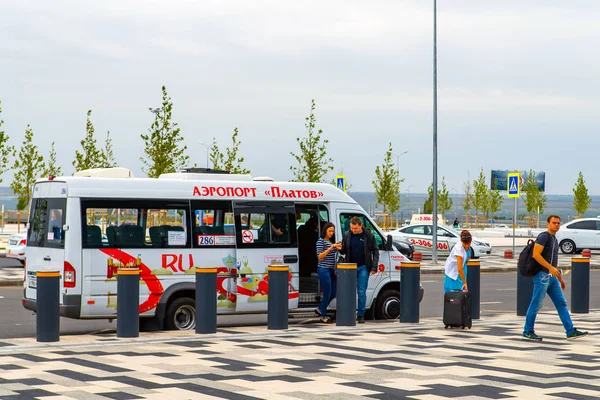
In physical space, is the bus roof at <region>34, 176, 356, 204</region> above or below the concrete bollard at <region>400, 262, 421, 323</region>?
above

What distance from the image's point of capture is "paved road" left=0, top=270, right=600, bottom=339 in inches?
602

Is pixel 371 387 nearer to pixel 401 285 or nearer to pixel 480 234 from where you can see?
pixel 401 285

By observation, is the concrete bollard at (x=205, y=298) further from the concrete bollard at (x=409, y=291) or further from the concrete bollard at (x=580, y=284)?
the concrete bollard at (x=580, y=284)

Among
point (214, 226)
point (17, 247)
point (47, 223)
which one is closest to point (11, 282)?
point (17, 247)

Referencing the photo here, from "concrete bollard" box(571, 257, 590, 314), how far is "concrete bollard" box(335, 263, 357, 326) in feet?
15.9

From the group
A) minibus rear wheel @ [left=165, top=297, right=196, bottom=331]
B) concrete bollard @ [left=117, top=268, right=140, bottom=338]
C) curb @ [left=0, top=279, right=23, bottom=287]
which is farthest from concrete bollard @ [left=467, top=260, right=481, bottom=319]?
curb @ [left=0, top=279, right=23, bottom=287]

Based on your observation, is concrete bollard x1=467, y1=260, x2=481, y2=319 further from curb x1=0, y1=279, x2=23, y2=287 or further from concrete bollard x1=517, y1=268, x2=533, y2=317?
curb x1=0, y1=279, x2=23, y2=287

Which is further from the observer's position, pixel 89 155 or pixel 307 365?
pixel 89 155

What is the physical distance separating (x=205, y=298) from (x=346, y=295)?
2322 mm

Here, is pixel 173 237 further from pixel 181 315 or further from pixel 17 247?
pixel 17 247

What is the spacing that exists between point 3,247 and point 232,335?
27042 mm

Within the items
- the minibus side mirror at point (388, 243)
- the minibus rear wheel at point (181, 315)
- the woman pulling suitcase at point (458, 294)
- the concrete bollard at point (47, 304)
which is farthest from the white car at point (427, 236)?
the concrete bollard at point (47, 304)

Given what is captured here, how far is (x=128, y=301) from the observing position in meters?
13.3

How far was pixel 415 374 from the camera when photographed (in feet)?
34.4
